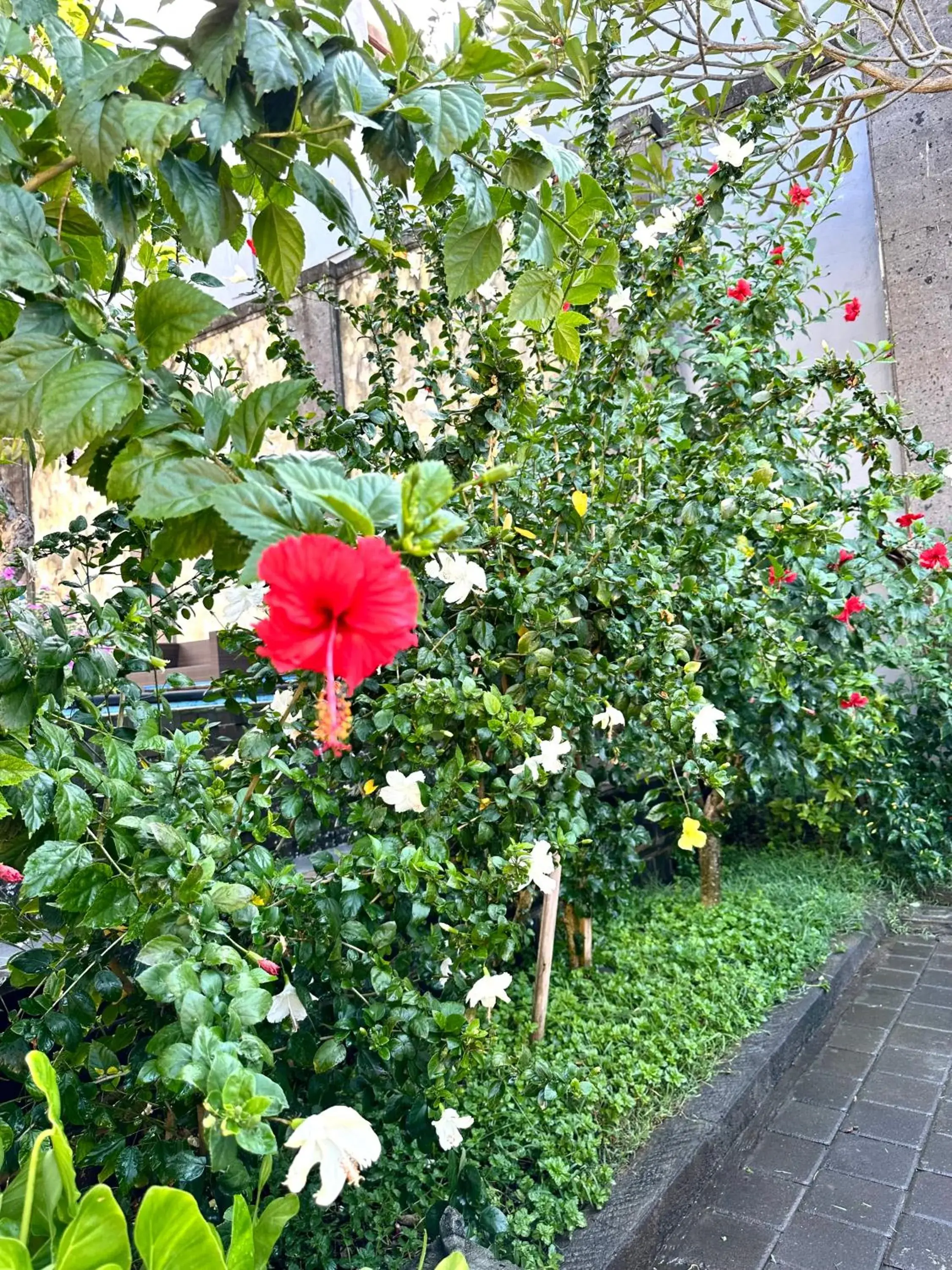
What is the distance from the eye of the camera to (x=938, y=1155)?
212cm

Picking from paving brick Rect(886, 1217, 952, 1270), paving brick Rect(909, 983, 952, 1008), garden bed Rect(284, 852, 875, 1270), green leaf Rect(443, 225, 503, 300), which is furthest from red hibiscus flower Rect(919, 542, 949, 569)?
green leaf Rect(443, 225, 503, 300)

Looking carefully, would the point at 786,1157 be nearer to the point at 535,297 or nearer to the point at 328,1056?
the point at 328,1056

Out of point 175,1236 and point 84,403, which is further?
point 175,1236

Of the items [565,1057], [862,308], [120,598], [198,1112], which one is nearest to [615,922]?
[565,1057]

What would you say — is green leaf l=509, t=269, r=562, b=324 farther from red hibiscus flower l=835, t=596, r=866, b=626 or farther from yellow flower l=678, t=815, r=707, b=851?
red hibiscus flower l=835, t=596, r=866, b=626

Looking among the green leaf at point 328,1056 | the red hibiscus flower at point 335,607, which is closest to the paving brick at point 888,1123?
the green leaf at point 328,1056

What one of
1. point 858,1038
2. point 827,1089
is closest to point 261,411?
point 827,1089

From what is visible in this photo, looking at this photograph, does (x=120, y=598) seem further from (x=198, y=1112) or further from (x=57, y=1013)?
(x=198, y=1112)

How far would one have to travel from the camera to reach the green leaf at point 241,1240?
88 cm

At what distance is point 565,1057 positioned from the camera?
2188 millimetres

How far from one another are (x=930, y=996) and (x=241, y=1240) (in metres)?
2.74

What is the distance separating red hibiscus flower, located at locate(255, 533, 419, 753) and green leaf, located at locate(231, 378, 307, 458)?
0.63 feet

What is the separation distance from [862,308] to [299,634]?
467 centimetres

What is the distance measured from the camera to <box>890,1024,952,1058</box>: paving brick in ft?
8.54
